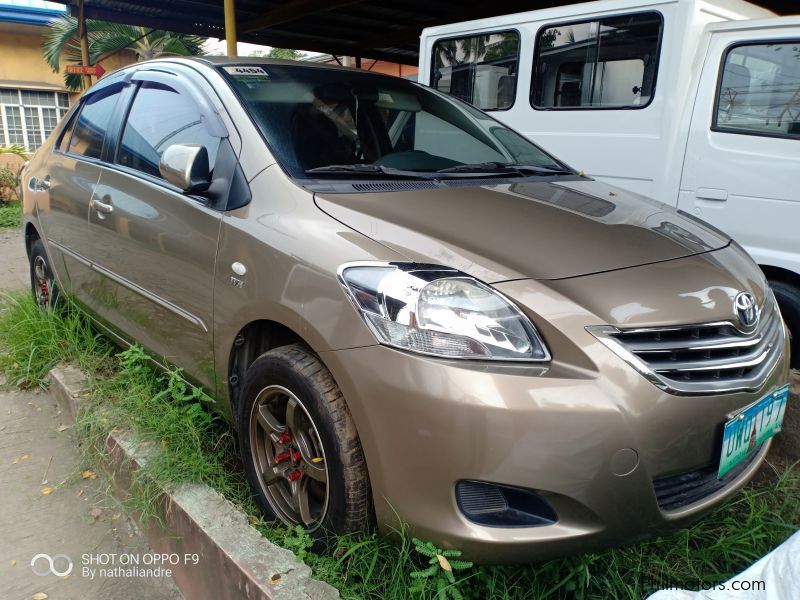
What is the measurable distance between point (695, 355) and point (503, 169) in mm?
1228

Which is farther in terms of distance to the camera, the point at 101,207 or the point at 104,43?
the point at 104,43

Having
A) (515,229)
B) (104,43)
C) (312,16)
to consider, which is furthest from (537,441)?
(104,43)

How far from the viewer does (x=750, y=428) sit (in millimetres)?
1765

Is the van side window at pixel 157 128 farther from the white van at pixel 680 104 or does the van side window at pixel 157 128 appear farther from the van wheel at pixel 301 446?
the white van at pixel 680 104

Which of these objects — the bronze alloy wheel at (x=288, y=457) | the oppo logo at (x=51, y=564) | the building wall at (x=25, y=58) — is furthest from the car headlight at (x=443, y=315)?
the building wall at (x=25, y=58)

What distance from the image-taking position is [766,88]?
364 cm

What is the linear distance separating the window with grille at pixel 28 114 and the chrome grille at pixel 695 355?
20110mm

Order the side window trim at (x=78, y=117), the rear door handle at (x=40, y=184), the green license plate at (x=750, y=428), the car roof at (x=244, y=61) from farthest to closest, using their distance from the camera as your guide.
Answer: the rear door handle at (x=40, y=184) < the side window trim at (x=78, y=117) < the car roof at (x=244, y=61) < the green license plate at (x=750, y=428)

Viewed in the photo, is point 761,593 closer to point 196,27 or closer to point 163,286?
point 163,286

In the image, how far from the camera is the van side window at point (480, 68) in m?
4.79

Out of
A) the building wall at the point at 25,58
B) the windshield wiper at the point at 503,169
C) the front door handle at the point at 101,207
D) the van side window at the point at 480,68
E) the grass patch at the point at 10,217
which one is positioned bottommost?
the grass patch at the point at 10,217

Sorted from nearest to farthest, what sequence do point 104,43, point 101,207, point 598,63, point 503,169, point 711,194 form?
1. point 503,169
2. point 101,207
3. point 711,194
4. point 598,63
5. point 104,43

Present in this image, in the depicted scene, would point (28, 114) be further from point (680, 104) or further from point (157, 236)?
point (680, 104)

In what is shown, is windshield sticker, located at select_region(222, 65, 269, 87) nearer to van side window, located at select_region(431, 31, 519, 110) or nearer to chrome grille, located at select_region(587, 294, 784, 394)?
chrome grille, located at select_region(587, 294, 784, 394)
